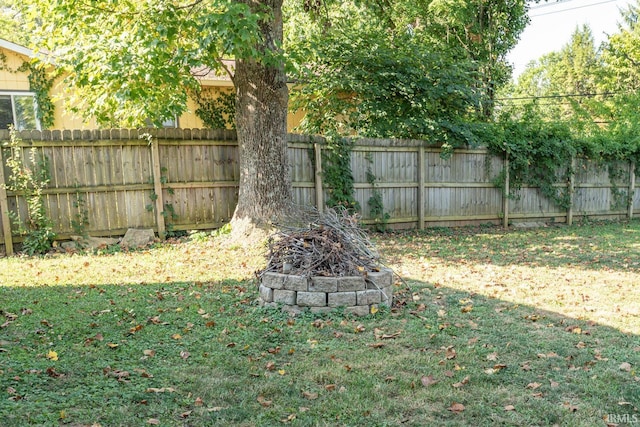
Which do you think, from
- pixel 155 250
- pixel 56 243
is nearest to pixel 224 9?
pixel 155 250

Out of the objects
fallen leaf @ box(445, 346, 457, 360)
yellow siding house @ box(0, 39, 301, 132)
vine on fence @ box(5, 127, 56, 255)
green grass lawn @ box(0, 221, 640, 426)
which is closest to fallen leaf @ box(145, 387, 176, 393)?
green grass lawn @ box(0, 221, 640, 426)

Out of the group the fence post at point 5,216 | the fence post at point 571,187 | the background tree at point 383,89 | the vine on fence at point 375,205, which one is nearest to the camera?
the fence post at point 5,216

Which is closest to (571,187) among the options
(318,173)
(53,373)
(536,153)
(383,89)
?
(536,153)

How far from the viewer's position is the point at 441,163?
10.7 meters

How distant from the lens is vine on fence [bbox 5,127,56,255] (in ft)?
24.3

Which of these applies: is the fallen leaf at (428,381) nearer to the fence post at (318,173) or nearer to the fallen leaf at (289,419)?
the fallen leaf at (289,419)

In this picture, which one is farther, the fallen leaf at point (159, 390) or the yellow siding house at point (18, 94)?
the yellow siding house at point (18, 94)

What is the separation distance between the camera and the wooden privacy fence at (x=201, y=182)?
25.5 ft

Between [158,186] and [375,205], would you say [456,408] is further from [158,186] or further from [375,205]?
[375,205]

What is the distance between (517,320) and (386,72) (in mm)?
7350

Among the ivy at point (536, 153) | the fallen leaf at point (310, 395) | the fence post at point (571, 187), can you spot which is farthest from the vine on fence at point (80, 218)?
the fence post at point (571, 187)

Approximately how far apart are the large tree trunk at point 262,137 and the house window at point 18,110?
6.44 m


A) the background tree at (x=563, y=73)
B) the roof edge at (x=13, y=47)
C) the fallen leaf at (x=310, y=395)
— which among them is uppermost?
the background tree at (x=563, y=73)

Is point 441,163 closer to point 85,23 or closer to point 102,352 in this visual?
point 85,23
